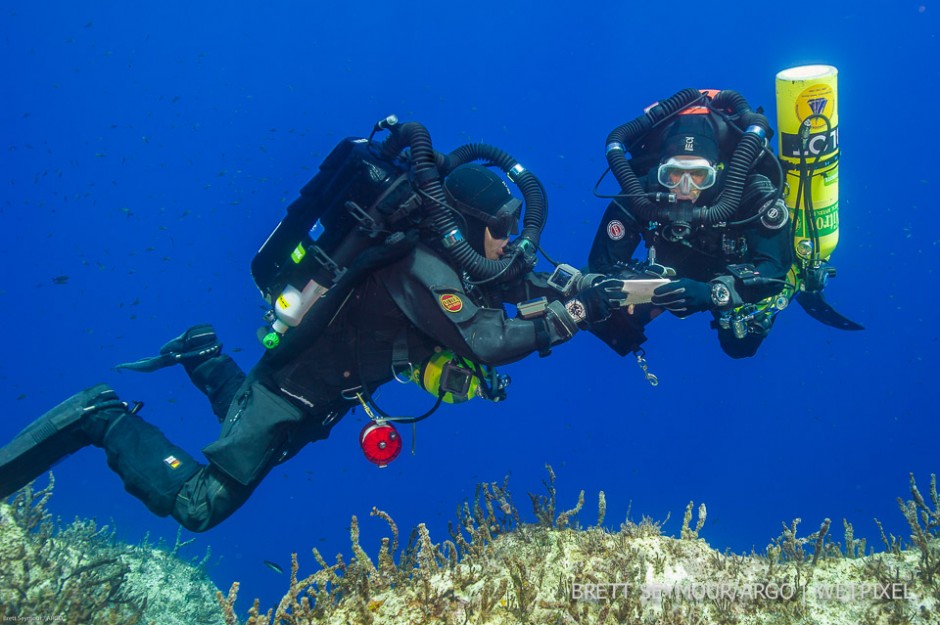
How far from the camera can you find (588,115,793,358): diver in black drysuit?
4.96 m

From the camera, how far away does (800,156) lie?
18.0ft

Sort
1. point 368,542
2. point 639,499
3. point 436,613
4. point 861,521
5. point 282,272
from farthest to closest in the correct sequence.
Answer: point 861,521 < point 639,499 < point 368,542 < point 282,272 < point 436,613

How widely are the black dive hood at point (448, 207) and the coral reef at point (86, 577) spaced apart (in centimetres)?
443

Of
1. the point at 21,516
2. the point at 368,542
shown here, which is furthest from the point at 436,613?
the point at 368,542

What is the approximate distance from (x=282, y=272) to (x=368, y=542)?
48.3 feet

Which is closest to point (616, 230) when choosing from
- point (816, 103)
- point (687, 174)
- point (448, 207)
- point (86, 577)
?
point (687, 174)

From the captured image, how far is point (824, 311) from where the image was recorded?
6.14 m

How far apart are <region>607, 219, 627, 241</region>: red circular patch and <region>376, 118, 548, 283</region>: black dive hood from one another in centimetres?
124

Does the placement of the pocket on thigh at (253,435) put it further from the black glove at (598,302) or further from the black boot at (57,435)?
the black glove at (598,302)

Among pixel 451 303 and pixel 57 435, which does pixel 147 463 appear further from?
pixel 451 303

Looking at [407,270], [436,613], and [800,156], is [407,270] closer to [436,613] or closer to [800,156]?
[436,613]

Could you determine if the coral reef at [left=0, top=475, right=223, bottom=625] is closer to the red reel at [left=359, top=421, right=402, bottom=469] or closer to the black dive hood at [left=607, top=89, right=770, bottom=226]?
the red reel at [left=359, top=421, right=402, bottom=469]

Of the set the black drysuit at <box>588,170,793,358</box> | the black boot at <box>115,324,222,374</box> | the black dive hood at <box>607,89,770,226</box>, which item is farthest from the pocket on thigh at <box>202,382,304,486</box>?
the black dive hood at <box>607,89,770,226</box>

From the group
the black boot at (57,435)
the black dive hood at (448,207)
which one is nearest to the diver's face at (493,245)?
the black dive hood at (448,207)
